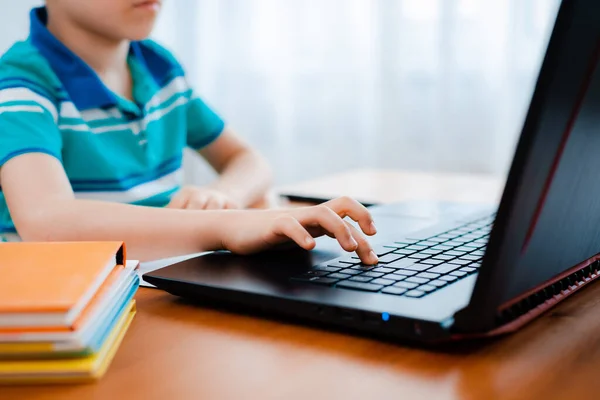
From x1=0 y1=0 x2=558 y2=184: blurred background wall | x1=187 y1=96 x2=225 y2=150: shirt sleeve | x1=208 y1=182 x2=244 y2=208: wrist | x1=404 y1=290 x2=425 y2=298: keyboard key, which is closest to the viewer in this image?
x1=404 y1=290 x2=425 y2=298: keyboard key

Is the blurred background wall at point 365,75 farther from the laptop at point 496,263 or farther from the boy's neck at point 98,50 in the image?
the laptop at point 496,263

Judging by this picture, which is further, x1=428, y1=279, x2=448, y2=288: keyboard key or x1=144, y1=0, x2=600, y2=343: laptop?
x1=428, y1=279, x2=448, y2=288: keyboard key

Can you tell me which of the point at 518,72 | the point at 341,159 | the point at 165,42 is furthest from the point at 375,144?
the point at 165,42

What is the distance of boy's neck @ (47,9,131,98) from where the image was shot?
1.16 meters

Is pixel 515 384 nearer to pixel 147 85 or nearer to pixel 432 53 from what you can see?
pixel 147 85

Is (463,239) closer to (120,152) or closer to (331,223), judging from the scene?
(331,223)

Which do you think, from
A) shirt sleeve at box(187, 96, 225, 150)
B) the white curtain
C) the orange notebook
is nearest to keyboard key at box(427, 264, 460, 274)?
the orange notebook

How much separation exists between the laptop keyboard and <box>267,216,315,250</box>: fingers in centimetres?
2

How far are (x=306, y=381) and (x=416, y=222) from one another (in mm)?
467

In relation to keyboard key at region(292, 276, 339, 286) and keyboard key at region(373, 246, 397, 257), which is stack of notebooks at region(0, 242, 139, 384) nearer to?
keyboard key at region(292, 276, 339, 286)

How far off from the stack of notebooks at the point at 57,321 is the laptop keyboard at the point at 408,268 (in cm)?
17

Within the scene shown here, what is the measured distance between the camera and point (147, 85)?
4.03 feet

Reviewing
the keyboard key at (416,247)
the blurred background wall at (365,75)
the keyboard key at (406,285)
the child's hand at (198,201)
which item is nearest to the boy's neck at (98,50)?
the child's hand at (198,201)

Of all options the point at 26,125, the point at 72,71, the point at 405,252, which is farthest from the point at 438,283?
the point at 72,71
